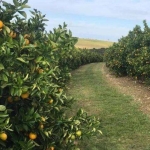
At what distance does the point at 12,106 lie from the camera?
3061 millimetres

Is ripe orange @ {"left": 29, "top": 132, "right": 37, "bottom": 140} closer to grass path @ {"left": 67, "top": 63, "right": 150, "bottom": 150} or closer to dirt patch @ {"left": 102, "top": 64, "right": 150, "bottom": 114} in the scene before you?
grass path @ {"left": 67, "top": 63, "right": 150, "bottom": 150}

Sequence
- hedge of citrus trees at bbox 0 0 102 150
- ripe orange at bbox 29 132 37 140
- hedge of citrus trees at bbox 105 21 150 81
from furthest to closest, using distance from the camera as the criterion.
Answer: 1. hedge of citrus trees at bbox 105 21 150 81
2. ripe orange at bbox 29 132 37 140
3. hedge of citrus trees at bbox 0 0 102 150

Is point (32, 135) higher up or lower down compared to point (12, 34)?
lower down

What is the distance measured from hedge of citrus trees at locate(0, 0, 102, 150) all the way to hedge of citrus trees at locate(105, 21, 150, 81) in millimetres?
7835

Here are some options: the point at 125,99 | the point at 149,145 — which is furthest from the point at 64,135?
the point at 125,99

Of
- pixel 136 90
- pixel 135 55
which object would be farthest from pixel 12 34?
pixel 135 55

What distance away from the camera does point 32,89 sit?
270cm

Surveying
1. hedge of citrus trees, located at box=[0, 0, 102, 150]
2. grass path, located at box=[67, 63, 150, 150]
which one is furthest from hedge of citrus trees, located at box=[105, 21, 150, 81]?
hedge of citrus trees, located at box=[0, 0, 102, 150]

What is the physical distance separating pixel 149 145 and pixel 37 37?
10.8 ft

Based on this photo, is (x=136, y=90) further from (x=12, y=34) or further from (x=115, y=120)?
(x=12, y=34)

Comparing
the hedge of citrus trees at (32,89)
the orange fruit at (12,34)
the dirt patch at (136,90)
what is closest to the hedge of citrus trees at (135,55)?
the dirt patch at (136,90)

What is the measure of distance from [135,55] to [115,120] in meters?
5.80

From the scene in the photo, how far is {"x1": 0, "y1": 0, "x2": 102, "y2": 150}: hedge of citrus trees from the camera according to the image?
2.68 m

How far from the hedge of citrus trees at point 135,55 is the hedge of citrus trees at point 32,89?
7.83 m
